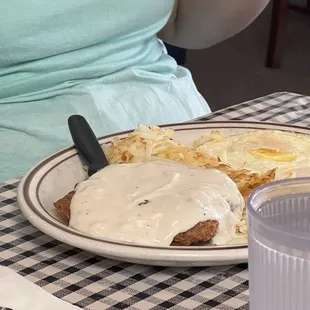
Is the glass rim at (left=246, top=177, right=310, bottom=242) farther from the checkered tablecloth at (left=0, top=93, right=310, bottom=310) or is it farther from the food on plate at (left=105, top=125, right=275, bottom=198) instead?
the food on plate at (left=105, top=125, right=275, bottom=198)

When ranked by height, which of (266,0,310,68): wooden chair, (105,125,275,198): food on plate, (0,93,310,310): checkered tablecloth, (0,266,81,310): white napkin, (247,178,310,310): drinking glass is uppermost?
(247,178,310,310): drinking glass

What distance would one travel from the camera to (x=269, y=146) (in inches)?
32.1

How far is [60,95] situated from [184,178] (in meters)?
0.46

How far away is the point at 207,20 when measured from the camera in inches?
54.2

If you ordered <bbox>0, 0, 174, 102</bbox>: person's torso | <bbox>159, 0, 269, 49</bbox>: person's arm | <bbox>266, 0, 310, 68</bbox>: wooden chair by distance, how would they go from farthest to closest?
1. <bbox>266, 0, 310, 68</bbox>: wooden chair
2. <bbox>159, 0, 269, 49</bbox>: person's arm
3. <bbox>0, 0, 174, 102</bbox>: person's torso

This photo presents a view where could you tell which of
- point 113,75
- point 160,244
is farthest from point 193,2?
point 160,244

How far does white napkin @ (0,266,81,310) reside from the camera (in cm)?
53

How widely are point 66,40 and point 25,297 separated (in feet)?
1.94

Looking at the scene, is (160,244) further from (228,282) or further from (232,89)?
(232,89)

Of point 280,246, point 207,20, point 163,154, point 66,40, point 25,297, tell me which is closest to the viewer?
point 280,246

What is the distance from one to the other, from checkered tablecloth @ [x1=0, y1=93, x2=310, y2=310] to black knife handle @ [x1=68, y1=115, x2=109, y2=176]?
0.39 feet

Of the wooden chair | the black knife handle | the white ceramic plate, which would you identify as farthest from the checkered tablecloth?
the wooden chair

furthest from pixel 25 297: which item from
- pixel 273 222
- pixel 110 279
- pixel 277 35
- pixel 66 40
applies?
pixel 277 35

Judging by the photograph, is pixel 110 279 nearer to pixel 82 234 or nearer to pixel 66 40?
pixel 82 234
